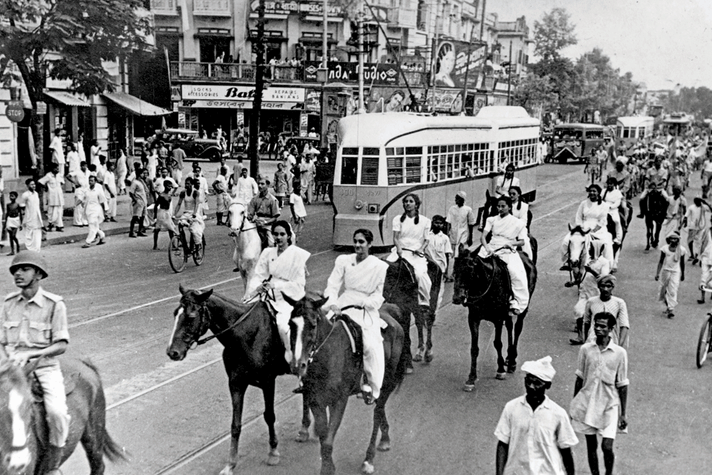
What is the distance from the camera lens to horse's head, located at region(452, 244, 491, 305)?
9.22 meters

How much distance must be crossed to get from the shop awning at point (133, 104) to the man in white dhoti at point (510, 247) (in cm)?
2561

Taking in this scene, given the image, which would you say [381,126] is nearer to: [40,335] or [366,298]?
[366,298]

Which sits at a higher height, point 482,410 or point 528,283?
point 528,283

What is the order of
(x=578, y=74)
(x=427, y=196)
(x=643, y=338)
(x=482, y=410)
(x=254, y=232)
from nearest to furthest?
(x=482, y=410) → (x=643, y=338) → (x=254, y=232) → (x=427, y=196) → (x=578, y=74)

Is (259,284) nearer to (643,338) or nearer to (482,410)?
(482,410)

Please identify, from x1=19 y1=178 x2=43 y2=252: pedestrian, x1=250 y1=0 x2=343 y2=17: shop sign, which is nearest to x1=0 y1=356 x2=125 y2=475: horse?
x1=19 y1=178 x2=43 y2=252: pedestrian

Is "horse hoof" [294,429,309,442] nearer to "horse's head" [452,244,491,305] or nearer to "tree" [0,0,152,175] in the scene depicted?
"horse's head" [452,244,491,305]

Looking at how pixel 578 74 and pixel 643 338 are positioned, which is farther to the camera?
pixel 578 74

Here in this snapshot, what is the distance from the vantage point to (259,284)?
809cm

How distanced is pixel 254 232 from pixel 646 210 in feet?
38.0

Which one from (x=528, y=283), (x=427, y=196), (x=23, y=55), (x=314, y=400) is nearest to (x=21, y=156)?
(x=23, y=55)

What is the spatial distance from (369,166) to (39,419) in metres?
13.8

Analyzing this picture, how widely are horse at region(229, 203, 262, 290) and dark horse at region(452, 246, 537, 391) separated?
421 cm

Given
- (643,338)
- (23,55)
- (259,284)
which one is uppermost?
(23,55)
